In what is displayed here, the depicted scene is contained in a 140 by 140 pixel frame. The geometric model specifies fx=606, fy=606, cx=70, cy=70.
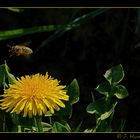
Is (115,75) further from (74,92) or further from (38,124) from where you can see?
(38,124)

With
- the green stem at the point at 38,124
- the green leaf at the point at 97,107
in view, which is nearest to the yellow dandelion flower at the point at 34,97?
the green stem at the point at 38,124

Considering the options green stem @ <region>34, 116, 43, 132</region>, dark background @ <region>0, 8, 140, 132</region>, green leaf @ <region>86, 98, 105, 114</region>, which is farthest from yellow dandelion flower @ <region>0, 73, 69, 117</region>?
dark background @ <region>0, 8, 140, 132</region>

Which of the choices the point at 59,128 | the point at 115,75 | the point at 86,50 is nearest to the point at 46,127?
the point at 59,128

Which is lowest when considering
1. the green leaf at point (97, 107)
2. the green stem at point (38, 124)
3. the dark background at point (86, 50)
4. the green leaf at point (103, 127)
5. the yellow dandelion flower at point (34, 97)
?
the green leaf at point (103, 127)

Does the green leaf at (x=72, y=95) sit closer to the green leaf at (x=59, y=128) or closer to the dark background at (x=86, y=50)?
the green leaf at (x=59, y=128)

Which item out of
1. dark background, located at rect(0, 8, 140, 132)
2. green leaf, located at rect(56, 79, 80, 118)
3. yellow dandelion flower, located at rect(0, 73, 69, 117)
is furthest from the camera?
dark background, located at rect(0, 8, 140, 132)

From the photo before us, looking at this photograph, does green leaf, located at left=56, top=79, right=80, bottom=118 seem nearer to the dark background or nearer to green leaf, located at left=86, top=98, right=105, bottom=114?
green leaf, located at left=86, top=98, right=105, bottom=114
